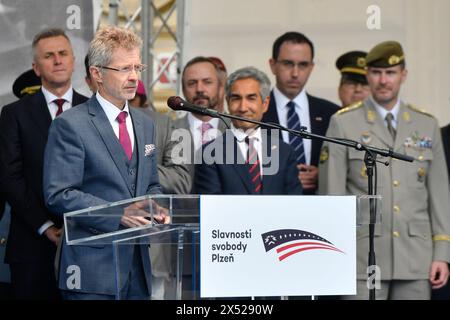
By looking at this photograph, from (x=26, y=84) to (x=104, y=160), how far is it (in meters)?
1.93

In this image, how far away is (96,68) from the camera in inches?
159

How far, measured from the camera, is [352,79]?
6254 mm

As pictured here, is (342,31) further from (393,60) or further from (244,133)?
(244,133)

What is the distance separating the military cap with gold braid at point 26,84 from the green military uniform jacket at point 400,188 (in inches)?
67.4

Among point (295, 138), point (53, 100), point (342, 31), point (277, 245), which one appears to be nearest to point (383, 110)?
point (295, 138)

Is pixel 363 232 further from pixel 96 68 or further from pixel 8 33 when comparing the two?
pixel 8 33

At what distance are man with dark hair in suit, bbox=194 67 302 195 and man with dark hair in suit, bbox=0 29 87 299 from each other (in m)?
0.81

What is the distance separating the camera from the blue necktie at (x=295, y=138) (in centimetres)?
570

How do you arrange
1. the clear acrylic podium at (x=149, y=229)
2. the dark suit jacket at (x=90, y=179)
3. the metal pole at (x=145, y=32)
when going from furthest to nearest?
the metal pole at (x=145, y=32) → the dark suit jacket at (x=90, y=179) → the clear acrylic podium at (x=149, y=229)

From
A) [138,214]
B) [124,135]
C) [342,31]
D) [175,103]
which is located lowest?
[138,214]

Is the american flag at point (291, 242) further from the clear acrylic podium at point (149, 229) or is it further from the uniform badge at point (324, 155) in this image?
the uniform badge at point (324, 155)

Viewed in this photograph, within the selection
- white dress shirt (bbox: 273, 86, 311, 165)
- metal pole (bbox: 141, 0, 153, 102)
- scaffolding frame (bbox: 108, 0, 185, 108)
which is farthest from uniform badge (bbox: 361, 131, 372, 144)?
metal pole (bbox: 141, 0, 153, 102)

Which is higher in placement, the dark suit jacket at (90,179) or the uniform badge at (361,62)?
the uniform badge at (361,62)

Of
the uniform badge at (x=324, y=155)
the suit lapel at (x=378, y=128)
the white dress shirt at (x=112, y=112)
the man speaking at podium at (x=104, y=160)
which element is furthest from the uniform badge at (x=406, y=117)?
the white dress shirt at (x=112, y=112)
